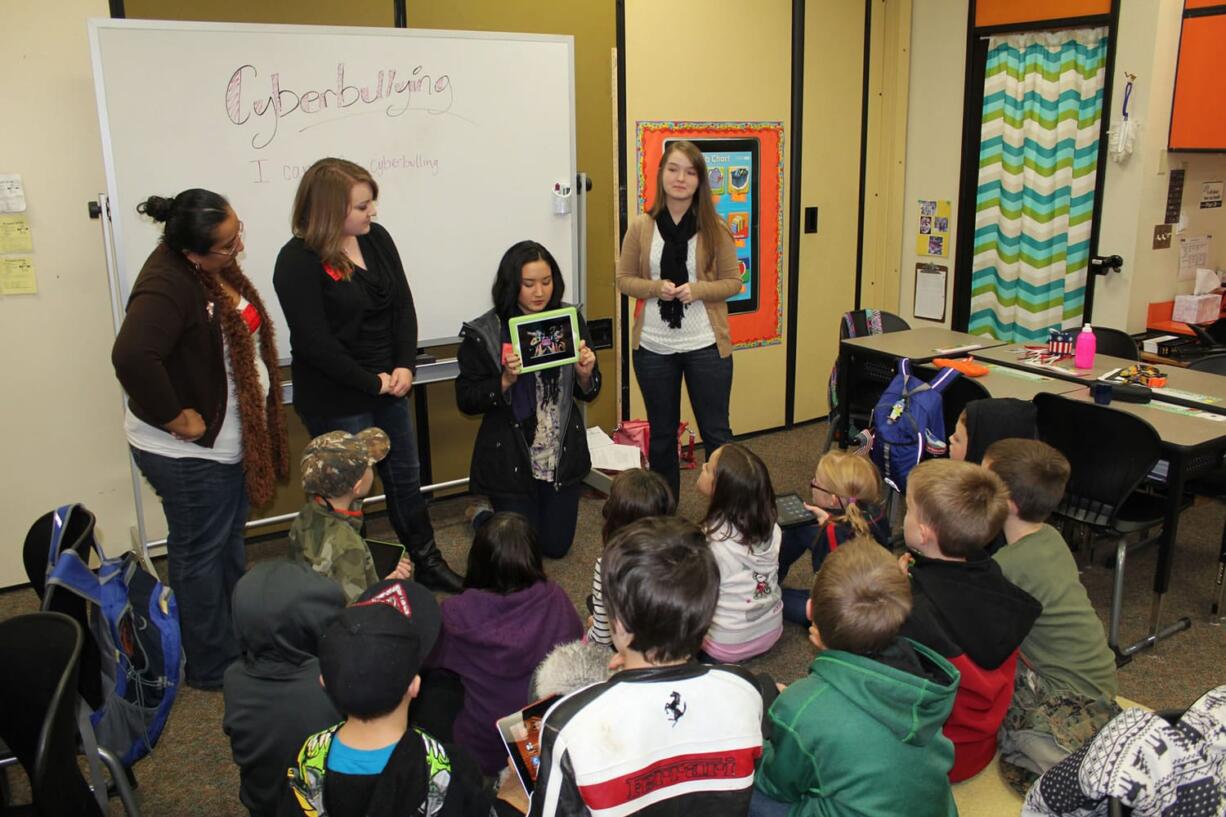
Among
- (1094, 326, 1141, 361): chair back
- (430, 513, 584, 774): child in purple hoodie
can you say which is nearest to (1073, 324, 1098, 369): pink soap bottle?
(1094, 326, 1141, 361): chair back

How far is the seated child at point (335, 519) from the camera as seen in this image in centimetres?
243

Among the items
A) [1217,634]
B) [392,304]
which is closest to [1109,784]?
[1217,634]

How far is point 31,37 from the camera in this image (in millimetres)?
3168

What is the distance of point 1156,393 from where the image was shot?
338 centimetres

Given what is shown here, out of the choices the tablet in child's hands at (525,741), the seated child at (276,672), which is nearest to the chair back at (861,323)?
the tablet in child's hands at (525,741)


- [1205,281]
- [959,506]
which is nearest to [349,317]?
[959,506]

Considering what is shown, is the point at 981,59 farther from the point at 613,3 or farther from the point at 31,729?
the point at 31,729

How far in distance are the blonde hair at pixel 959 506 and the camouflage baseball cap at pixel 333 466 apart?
55.1 inches

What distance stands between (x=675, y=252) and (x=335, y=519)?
1840 millimetres

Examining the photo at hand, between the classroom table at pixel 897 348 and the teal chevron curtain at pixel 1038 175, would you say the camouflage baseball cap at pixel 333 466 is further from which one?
the teal chevron curtain at pixel 1038 175

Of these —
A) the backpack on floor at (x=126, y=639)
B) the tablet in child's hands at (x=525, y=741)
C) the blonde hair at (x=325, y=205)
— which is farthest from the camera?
the blonde hair at (x=325, y=205)

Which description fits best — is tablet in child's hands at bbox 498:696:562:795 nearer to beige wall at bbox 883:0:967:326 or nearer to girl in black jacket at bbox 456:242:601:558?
girl in black jacket at bbox 456:242:601:558

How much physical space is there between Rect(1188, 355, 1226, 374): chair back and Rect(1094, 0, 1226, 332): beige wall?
→ 0.81 metres

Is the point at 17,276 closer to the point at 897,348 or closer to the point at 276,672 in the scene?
the point at 276,672
